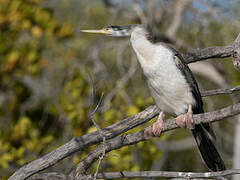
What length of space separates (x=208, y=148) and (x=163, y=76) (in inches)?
29.1

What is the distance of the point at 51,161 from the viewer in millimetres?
2496

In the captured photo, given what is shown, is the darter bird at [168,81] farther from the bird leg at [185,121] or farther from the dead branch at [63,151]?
the dead branch at [63,151]

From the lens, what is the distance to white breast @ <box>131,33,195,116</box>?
9.15ft

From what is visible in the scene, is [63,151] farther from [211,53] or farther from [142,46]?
[211,53]

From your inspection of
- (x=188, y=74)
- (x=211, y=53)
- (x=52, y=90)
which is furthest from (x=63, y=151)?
(x=52, y=90)

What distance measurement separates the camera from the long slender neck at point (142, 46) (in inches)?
110

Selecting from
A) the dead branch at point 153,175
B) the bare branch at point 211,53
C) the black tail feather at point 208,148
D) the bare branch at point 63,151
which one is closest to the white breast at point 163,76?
the bare branch at point 211,53

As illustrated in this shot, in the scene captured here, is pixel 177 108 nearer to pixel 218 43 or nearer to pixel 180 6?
pixel 218 43

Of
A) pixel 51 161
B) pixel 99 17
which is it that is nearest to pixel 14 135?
pixel 51 161

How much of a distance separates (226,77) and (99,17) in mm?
4316

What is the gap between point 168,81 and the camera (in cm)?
282

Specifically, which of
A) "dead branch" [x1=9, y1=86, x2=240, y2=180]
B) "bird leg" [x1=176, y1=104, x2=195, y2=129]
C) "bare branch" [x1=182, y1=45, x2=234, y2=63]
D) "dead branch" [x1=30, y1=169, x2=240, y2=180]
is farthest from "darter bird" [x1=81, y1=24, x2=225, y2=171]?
"dead branch" [x1=30, y1=169, x2=240, y2=180]

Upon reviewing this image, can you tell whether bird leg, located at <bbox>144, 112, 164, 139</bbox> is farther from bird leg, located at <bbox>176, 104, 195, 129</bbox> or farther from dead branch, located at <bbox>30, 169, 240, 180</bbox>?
dead branch, located at <bbox>30, 169, 240, 180</bbox>

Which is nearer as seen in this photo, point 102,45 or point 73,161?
point 73,161
